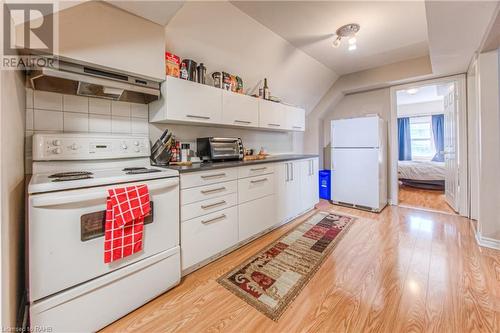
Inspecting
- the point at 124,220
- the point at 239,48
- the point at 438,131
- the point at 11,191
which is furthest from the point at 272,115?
the point at 438,131

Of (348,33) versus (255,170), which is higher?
(348,33)

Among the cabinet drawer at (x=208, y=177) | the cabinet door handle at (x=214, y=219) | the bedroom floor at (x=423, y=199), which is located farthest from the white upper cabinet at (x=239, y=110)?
the bedroom floor at (x=423, y=199)

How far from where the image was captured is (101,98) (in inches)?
67.8

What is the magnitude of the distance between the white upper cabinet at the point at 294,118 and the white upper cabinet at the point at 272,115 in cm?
11

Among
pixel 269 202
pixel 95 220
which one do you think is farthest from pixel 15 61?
pixel 269 202

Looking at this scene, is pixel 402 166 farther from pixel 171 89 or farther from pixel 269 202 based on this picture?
pixel 171 89

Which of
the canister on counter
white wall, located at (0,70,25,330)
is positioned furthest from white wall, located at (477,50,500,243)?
white wall, located at (0,70,25,330)

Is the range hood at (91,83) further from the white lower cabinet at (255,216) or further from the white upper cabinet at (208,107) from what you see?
the white lower cabinet at (255,216)

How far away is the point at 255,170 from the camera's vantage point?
229 centimetres

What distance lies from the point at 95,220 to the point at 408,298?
210cm

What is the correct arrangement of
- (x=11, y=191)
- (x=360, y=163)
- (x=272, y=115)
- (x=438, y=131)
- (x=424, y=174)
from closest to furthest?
(x=11, y=191) → (x=272, y=115) → (x=360, y=163) → (x=424, y=174) → (x=438, y=131)

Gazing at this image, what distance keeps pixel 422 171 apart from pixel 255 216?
176 inches

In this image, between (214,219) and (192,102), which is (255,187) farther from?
(192,102)

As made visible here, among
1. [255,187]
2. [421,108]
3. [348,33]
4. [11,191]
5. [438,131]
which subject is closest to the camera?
[11,191]
